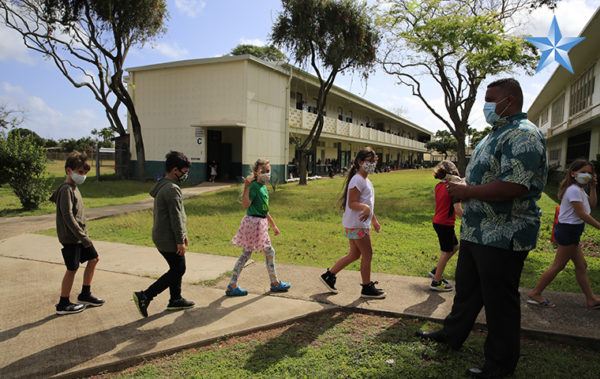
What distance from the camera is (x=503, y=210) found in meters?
2.96

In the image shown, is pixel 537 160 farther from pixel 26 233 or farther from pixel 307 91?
pixel 307 91

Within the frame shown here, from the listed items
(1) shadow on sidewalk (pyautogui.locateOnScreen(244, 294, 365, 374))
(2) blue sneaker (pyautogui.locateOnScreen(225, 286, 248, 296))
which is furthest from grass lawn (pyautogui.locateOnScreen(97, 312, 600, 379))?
(2) blue sneaker (pyautogui.locateOnScreen(225, 286, 248, 296))

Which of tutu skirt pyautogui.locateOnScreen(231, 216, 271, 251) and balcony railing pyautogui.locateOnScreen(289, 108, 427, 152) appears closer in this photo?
tutu skirt pyautogui.locateOnScreen(231, 216, 271, 251)

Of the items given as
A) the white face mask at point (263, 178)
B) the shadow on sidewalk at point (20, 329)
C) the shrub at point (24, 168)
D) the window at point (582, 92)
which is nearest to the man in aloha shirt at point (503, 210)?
the white face mask at point (263, 178)

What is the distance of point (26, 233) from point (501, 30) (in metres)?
18.1

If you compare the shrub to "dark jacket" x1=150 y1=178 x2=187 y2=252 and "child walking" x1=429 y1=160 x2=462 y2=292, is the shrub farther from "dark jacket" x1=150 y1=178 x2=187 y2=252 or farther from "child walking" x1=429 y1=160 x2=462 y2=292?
"child walking" x1=429 y1=160 x2=462 y2=292

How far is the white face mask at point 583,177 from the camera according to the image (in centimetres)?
424

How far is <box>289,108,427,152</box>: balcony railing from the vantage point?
25.5 meters

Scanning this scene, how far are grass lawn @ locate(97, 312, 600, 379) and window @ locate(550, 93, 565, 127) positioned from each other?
27198 mm

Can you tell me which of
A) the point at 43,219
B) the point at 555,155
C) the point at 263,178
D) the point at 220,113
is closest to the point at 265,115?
the point at 220,113

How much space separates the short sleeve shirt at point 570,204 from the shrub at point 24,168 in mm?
12538

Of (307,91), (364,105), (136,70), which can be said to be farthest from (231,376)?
(364,105)

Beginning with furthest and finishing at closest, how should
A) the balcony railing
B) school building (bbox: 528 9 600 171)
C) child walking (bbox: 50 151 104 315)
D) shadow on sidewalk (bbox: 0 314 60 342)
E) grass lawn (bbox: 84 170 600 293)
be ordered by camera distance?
1. the balcony railing
2. school building (bbox: 528 9 600 171)
3. grass lawn (bbox: 84 170 600 293)
4. child walking (bbox: 50 151 104 315)
5. shadow on sidewalk (bbox: 0 314 60 342)

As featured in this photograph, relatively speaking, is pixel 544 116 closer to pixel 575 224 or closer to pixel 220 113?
pixel 220 113
